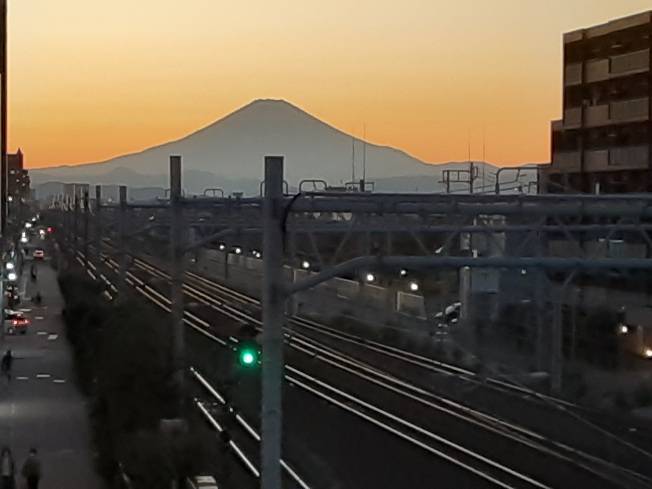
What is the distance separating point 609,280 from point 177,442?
1310 cm

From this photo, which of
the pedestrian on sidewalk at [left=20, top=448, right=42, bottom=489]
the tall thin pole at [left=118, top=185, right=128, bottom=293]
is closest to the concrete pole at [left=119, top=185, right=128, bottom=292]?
the tall thin pole at [left=118, top=185, right=128, bottom=293]

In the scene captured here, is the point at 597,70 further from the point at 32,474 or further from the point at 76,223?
the point at 76,223

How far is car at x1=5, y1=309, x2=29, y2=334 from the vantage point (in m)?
23.4

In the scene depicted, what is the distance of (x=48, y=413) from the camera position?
14.3 meters

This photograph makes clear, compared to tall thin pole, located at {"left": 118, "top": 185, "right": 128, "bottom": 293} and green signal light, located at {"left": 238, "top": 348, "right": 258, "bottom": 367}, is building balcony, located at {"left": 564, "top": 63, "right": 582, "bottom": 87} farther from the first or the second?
green signal light, located at {"left": 238, "top": 348, "right": 258, "bottom": 367}

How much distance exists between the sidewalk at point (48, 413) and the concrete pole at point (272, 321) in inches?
142

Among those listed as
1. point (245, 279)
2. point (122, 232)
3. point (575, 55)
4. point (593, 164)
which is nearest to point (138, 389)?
point (122, 232)

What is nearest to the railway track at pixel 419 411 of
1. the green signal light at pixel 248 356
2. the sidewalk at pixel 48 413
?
the sidewalk at pixel 48 413

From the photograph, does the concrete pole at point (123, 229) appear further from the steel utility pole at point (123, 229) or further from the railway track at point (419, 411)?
the railway track at point (419, 411)

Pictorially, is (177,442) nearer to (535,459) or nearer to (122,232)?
(535,459)

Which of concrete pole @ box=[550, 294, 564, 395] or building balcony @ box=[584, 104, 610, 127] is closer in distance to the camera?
concrete pole @ box=[550, 294, 564, 395]

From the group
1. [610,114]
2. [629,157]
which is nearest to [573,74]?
[610,114]

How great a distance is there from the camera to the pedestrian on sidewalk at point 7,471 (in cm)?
986

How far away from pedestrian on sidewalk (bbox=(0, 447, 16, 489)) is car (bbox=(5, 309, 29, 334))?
42.4 feet
